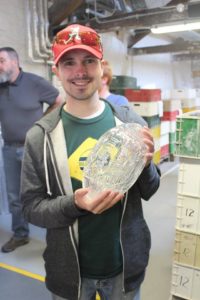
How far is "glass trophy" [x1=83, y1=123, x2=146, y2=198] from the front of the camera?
871mm

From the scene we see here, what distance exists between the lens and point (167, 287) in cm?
213

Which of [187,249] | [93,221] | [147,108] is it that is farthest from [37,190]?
[147,108]

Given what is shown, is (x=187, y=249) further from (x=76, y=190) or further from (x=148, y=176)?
(x=76, y=190)

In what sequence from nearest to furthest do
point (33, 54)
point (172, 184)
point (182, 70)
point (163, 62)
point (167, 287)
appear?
point (167, 287) → point (33, 54) → point (172, 184) → point (163, 62) → point (182, 70)

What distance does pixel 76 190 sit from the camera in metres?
0.90

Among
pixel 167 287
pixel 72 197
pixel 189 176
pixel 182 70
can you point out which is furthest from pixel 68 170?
pixel 182 70

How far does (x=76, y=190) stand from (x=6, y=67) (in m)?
1.76

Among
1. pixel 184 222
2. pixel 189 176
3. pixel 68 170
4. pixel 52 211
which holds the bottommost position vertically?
pixel 184 222

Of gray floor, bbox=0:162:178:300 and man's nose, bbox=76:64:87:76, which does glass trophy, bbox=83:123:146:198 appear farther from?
gray floor, bbox=0:162:178:300

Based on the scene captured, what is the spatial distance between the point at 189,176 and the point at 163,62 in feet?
24.8

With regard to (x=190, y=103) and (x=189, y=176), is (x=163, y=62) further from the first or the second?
(x=189, y=176)

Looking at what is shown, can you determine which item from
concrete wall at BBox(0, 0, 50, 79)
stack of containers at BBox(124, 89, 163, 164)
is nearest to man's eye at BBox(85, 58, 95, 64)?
concrete wall at BBox(0, 0, 50, 79)

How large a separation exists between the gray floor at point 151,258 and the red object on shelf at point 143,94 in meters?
1.82

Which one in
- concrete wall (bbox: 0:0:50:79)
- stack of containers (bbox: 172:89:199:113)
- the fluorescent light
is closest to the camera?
concrete wall (bbox: 0:0:50:79)
